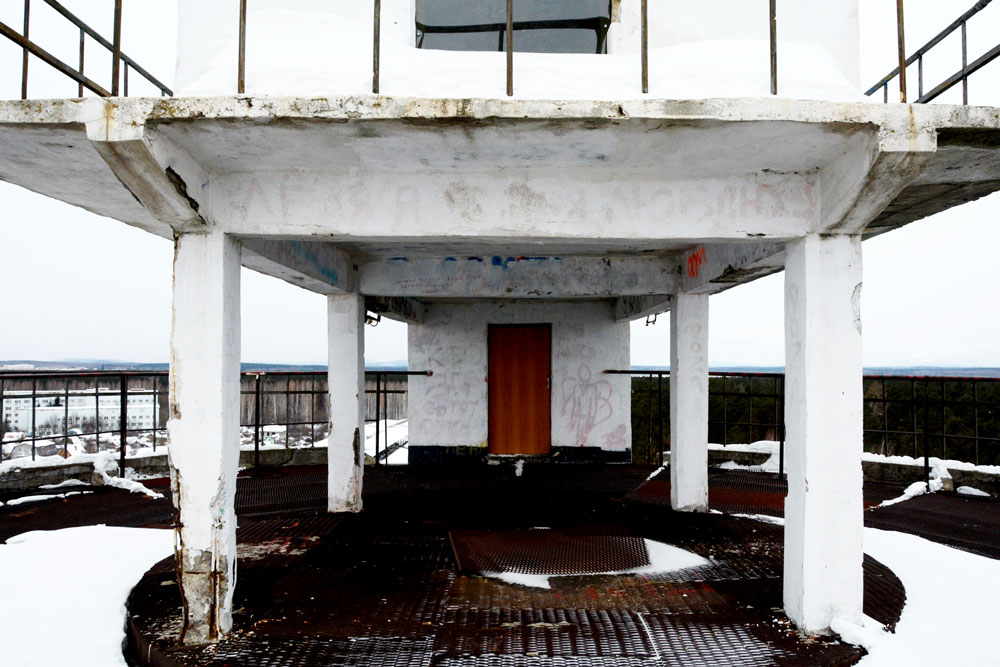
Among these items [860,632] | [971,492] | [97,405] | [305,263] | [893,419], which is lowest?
[893,419]

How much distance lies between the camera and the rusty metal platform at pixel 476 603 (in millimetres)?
3584

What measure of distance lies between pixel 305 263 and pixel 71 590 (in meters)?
3.10

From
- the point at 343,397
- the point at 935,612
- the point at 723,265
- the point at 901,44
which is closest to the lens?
the point at 901,44

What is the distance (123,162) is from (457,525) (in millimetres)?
4679

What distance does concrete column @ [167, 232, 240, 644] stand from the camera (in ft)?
12.2

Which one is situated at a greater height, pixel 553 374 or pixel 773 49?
pixel 773 49

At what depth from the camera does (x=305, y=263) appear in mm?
5402

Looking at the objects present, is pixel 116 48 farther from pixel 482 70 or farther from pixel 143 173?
pixel 482 70

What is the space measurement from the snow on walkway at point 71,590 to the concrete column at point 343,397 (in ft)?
5.78

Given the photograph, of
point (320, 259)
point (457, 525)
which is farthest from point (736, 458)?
point (320, 259)

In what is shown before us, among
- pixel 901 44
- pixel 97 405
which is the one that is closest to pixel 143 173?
pixel 901 44

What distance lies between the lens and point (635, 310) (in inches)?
362

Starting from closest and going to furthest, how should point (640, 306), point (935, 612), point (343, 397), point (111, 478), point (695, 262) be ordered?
point (935, 612) < point (695, 262) < point (343, 397) < point (111, 478) < point (640, 306)

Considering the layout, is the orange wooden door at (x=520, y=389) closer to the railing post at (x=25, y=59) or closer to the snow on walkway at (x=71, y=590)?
the snow on walkway at (x=71, y=590)
